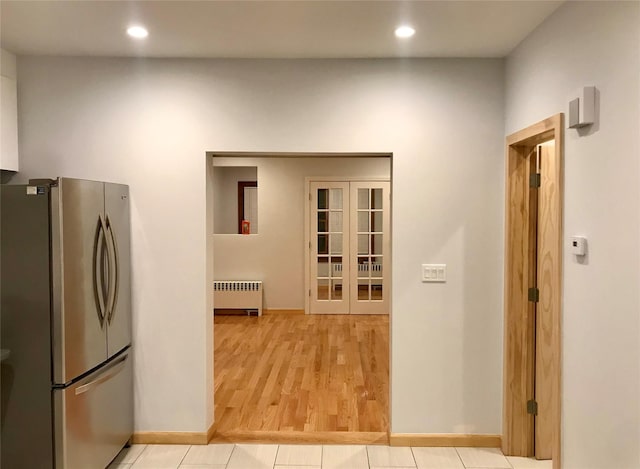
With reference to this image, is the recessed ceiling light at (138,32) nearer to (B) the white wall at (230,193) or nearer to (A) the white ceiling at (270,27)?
(A) the white ceiling at (270,27)

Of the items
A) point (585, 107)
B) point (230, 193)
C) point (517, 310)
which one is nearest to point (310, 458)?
point (517, 310)

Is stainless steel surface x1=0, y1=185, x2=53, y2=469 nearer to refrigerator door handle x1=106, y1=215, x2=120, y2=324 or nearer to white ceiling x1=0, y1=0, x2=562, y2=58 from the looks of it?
refrigerator door handle x1=106, y1=215, x2=120, y2=324

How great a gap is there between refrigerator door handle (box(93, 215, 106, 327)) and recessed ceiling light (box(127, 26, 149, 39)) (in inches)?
40.7

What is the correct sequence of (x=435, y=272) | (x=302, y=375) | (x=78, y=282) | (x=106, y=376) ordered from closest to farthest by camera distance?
(x=78, y=282) < (x=106, y=376) < (x=435, y=272) < (x=302, y=375)

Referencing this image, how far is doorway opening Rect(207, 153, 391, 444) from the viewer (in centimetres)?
496

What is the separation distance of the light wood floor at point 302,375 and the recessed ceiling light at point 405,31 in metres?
2.58

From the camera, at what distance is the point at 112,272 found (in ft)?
10.3

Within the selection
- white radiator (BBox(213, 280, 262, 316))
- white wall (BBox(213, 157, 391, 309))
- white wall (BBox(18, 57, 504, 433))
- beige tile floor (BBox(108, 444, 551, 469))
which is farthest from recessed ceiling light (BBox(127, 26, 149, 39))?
white radiator (BBox(213, 280, 262, 316))

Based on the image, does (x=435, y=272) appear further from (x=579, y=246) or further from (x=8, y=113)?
(x=8, y=113)

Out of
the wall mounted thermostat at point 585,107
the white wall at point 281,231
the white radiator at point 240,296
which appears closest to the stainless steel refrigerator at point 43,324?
the wall mounted thermostat at point 585,107

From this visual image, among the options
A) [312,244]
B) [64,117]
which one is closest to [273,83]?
[64,117]

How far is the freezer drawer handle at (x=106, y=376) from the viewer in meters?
2.82

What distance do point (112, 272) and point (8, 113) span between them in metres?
1.22

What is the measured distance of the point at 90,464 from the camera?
2.88 m
